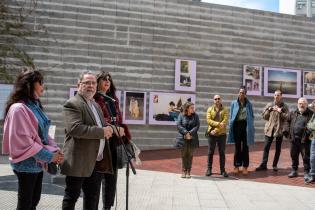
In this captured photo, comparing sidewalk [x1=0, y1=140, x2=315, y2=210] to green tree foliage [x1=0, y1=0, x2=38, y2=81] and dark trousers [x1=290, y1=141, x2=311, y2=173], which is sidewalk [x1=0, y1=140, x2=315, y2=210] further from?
green tree foliage [x1=0, y1=0, x2=38, y2=81]

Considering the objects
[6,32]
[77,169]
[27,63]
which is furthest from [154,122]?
[77,169]

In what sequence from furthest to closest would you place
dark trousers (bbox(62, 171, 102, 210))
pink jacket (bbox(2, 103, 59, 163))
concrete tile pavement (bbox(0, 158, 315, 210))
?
concrete tile pavement (bbox(0, 158, 315, 210)), dark trousers (bbox(62, 171, 102, 210)), pink jacket (bbox(2, 103, 59, 163))

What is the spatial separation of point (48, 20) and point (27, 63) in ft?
5.06

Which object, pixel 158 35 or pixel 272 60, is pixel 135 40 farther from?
pixel 272 60

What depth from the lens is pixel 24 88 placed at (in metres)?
3.99

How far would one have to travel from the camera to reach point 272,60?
15672mm

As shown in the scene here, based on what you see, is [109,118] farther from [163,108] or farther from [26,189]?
[163,108]

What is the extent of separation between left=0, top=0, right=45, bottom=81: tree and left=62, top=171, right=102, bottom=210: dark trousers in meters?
8.60

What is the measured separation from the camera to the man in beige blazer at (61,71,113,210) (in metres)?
4.14

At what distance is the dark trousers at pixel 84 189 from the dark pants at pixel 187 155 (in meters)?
4.73

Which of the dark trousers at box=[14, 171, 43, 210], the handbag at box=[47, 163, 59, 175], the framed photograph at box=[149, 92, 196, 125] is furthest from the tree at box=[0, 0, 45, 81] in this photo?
the dark trousers at box=[14, 171, 43, 210]

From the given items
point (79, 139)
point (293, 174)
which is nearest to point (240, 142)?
point (293, 174)

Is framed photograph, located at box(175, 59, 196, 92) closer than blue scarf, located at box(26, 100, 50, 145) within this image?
No

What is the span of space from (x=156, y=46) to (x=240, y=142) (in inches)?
219
